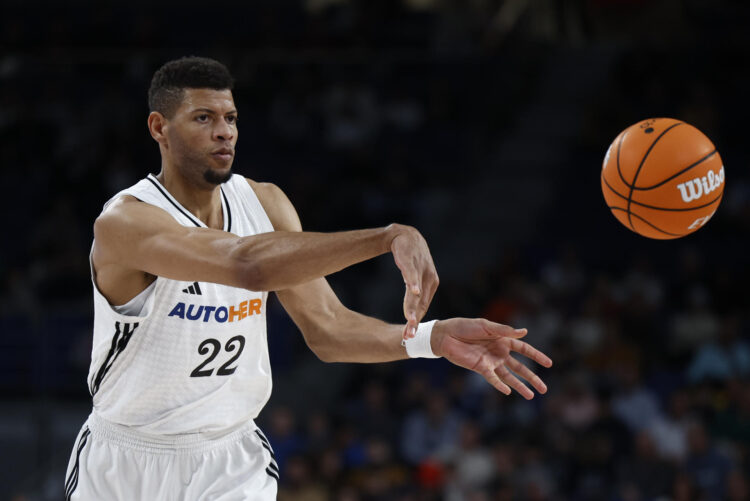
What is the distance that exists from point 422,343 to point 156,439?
4.08ft

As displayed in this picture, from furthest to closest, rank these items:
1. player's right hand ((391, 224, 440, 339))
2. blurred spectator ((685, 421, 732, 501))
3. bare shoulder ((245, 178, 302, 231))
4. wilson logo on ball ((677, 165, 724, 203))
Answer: blurred spectator ((685, 421, 732, 501)) < wilson logo on ball ((677, 165, 724, 203)) < bare shoulder ((245, 178, 302, 231)) < player's right hand ((391, 224, 440, 339))

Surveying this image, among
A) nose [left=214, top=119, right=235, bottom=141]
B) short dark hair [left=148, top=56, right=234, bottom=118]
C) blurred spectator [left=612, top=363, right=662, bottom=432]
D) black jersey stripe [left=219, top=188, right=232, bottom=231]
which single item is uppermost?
short dark hair [left=148, top=56, right=234, bottom=118]

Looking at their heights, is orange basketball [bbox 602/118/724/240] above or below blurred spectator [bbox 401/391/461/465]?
above

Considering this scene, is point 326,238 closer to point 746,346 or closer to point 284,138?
point 746,346

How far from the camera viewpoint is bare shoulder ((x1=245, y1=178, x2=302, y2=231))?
4848 millimetres

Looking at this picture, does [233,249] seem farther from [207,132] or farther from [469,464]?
[469,464]

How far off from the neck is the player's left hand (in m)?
1.23

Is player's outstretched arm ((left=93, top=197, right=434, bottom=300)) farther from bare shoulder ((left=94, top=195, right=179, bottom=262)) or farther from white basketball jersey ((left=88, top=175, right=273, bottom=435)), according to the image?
white basketball jersey ((left=88, top=175, right=273, bottom=435))

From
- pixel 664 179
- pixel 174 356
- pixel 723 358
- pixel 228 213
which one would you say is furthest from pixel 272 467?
pixel 723 358

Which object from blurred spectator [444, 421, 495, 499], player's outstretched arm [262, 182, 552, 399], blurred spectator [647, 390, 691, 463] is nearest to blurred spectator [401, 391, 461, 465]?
blurred spectator [444, 421, 495, 499]

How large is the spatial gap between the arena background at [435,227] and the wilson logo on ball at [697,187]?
5.49 metres

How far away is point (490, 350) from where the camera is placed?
4.04m

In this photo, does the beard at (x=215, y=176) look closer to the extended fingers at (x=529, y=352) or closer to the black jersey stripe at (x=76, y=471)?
the black jersey stripe at (x=76, y=471)

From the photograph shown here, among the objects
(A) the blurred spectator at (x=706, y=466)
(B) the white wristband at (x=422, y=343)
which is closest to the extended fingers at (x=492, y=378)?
(B) the white wristband at (x=422, y=343)
